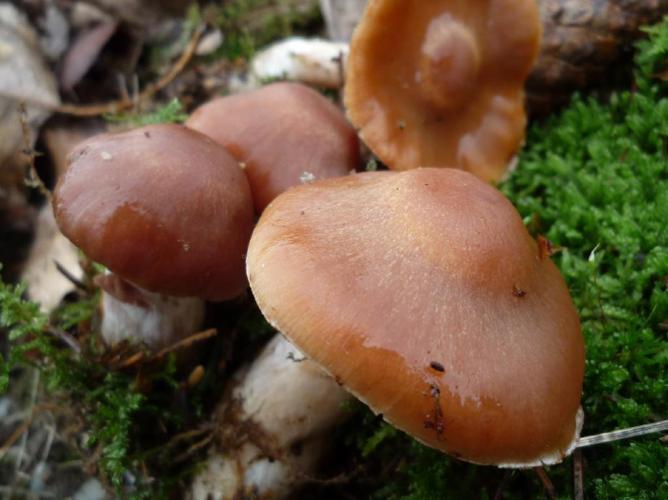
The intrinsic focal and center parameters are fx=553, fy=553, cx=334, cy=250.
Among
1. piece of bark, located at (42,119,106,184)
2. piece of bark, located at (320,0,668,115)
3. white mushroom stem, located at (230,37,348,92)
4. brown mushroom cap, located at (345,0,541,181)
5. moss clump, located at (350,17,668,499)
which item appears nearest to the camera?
moss clump, located at (350,17,668,499)

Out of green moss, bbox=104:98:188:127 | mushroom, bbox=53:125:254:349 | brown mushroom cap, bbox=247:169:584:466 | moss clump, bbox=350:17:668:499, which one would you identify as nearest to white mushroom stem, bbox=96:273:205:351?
mushroom, bbox=53:125:254:349

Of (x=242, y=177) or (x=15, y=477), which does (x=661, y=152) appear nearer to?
(x=242, y=177)

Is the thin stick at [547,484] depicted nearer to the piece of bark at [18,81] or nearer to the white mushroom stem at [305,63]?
the white mushroom stem at [305,63]

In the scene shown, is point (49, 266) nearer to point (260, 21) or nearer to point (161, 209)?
point (161, 209)

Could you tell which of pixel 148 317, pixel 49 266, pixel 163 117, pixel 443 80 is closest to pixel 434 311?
pixel 148 317

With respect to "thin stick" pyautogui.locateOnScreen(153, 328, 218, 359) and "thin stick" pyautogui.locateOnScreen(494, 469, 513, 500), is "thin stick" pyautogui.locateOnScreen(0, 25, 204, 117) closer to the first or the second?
"thin stick" pyautogui.locateOnScreen(153, 328, 218, 359)
